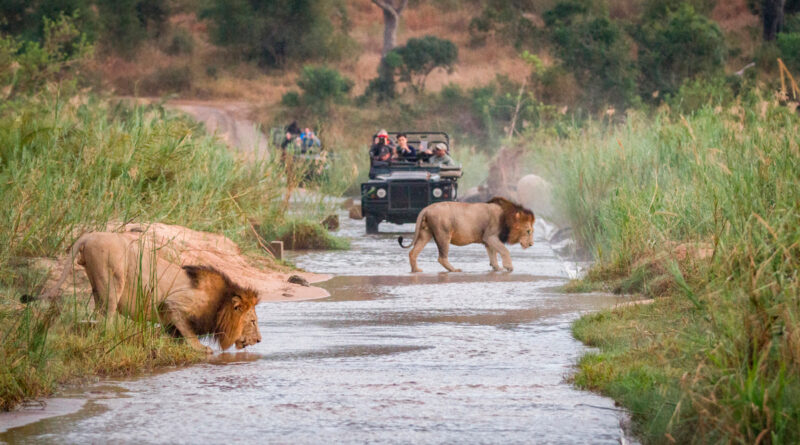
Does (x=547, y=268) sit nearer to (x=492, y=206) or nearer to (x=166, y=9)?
(x=492, y=206)

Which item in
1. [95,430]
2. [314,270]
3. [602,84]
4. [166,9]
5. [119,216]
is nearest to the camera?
[95,430]

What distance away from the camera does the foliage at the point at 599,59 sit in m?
47.5

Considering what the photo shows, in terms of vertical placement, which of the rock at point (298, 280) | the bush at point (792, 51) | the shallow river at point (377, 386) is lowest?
the shallow river at point (377, 386)

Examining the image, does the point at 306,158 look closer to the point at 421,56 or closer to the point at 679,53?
the point at 679,53

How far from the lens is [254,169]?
805 inches

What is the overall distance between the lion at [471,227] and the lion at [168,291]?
24.6 feet

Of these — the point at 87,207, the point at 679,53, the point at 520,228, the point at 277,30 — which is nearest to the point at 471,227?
the point at 520,228

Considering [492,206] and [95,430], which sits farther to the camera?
[492,206]

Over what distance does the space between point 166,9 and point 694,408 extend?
72553mm

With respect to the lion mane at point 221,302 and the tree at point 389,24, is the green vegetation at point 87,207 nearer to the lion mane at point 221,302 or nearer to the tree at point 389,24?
the lion mane at point 221,302

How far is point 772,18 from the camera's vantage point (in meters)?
58.7

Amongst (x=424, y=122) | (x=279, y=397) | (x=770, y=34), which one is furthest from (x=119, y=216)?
(x=770, y=34)

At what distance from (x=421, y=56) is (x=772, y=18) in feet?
51.3

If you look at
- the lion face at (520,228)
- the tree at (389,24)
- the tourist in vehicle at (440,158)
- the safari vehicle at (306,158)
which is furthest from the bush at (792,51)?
the lion face at (520,228)
